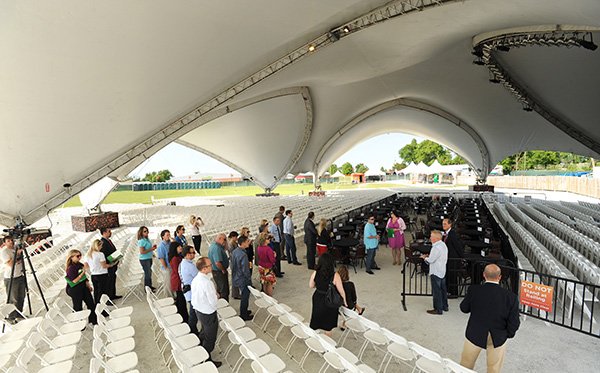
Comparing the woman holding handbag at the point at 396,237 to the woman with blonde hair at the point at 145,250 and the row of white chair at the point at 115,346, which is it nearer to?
the woman with blonde hair at the point at 145,250

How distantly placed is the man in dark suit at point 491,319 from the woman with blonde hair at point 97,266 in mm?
6441

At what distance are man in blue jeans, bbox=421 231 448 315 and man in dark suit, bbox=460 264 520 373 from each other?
212cm

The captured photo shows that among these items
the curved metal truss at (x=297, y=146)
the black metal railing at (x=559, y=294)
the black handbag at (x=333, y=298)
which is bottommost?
the black metal railing at (x=559, y=294)

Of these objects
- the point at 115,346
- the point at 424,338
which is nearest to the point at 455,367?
the point at 424,338

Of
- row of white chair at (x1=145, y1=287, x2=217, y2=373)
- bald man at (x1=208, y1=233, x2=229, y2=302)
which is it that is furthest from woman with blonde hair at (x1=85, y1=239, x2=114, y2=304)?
bald man at (x1=208, y1=233, x2=229, y2=302)

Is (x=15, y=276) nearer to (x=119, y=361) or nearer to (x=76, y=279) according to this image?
(x=76, y=279)

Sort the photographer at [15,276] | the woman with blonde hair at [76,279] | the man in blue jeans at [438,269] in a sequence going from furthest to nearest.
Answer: the photographer at [15,276]
the man in blue jeans at [438,269]
the woman with blonde hair at [76,279]

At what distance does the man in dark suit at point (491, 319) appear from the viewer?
370 cm

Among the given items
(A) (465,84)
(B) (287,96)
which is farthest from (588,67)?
(B) (287,96)

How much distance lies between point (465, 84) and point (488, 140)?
16212 millimetres

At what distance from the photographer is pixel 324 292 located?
491 cm

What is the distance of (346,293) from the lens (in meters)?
5.19

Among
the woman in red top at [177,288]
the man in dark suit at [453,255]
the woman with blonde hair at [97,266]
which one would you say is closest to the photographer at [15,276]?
the woman with blonde hair at [97,266]

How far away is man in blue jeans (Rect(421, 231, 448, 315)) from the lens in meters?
6.03
